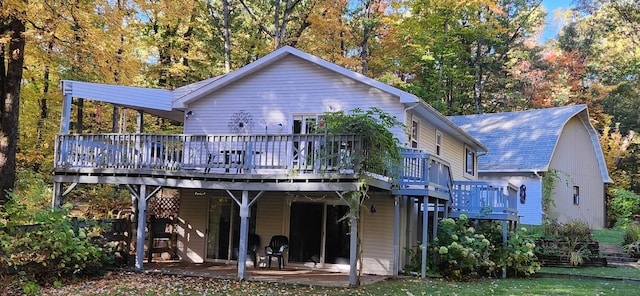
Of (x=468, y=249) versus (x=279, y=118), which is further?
(x=279, y=118)

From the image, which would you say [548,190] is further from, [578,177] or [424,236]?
[424,236]

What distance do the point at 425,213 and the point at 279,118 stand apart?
5.10 meters

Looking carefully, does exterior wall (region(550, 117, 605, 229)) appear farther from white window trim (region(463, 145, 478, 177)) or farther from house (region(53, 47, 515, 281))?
house (region(53, 47, 515, 281))

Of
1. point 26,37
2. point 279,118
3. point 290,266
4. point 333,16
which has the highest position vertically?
point 333,16

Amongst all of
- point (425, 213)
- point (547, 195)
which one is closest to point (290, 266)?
point (425, 213)

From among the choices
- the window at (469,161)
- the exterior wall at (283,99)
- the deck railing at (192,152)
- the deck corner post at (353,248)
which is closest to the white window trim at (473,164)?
the window at (469,161)

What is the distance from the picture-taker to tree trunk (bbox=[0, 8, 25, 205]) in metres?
13.9

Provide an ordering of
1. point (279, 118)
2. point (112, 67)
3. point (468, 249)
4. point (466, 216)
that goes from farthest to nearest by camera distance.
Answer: point (112, 67)
point (279, 118)
point (466, 216)
point (468, 249)

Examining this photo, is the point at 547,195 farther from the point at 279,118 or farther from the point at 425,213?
the point at 279,118

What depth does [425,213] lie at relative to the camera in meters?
13.6

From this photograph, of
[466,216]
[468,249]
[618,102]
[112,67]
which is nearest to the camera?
[468,249]

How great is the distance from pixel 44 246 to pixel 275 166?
5132 millimetres

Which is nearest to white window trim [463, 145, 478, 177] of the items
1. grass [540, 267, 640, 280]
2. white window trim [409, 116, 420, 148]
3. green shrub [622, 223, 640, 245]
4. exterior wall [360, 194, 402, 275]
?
grass [540, 267, 640, 280]

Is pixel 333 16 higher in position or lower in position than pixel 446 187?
higher
